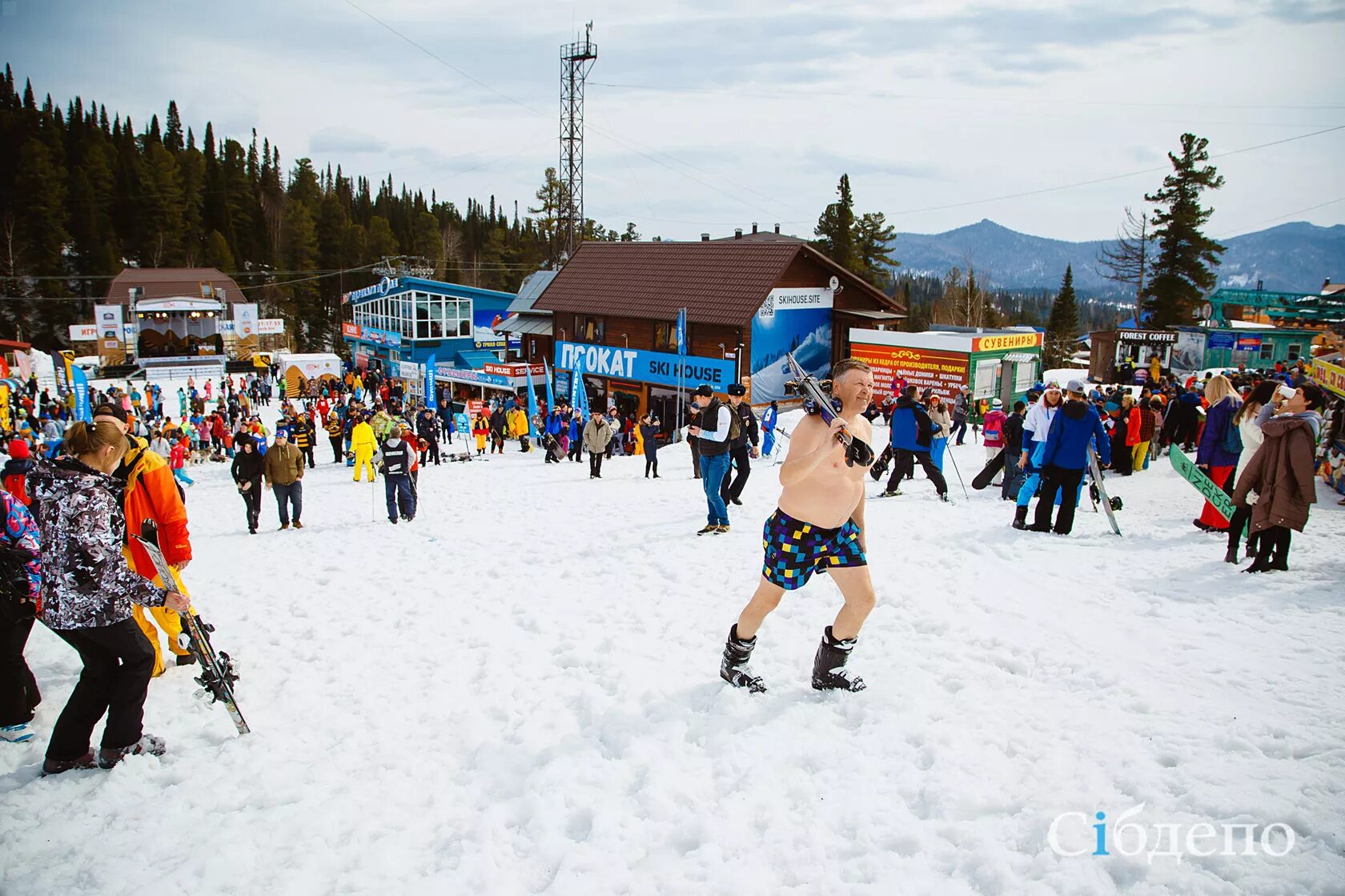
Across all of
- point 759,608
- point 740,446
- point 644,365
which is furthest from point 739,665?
point 644,365

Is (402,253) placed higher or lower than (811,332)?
higher

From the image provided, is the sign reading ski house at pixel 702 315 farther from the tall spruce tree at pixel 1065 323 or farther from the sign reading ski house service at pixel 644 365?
the tall spruce tree at pixel 1065 323

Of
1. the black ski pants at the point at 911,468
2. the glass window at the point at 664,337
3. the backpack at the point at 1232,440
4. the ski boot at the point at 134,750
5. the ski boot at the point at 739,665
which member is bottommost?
the ski boot at the point at 134,750

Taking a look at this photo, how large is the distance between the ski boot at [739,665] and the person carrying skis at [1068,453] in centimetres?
470

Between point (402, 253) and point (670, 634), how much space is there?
93.0 metres

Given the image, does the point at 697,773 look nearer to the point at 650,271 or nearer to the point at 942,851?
the point at 942,851

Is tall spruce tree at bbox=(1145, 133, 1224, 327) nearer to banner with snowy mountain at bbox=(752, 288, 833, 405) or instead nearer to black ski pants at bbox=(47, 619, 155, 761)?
banner with snowy mountain at bbox=(752, 288, 833, 405)

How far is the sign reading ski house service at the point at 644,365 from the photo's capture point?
28.3 meters

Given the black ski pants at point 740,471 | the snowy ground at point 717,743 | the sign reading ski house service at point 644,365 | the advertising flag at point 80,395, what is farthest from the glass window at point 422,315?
the snowy ground at point 717,743

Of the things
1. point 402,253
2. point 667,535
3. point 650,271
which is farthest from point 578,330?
point 402,253

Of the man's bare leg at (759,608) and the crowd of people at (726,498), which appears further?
the man's bare leg at (759,608)

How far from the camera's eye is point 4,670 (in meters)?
4.00

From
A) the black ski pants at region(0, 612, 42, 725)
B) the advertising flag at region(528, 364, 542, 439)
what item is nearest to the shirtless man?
the black ski pants at region(0, 612, 42, 725)

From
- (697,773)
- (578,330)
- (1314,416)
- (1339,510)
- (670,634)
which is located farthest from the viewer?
(578,330)
